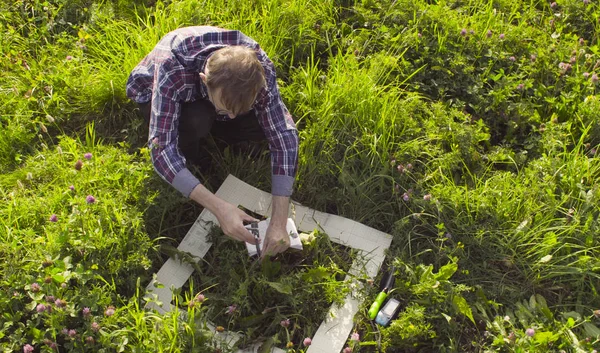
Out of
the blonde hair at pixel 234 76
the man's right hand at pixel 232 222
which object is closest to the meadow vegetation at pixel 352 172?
the man's right hand at pixel 232 222

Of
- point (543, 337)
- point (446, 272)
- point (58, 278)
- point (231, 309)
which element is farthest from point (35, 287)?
point (543, 337)

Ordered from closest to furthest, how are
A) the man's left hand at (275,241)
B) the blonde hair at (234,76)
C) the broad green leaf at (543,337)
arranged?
the blonde hair at (234,76) → the broad green leaf at (543,337) → the man's left hand at (275,241)

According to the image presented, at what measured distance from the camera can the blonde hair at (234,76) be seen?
227 cm

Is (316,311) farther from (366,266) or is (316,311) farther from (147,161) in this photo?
(147,161)

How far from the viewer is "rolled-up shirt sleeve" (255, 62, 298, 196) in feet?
8.71

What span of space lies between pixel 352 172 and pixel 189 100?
0.95m

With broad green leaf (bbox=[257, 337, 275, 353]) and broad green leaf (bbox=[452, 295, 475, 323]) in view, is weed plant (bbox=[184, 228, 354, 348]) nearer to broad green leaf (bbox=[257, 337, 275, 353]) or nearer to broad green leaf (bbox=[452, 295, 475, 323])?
broad green leaf (bbox=[257, 337, 275, 353])

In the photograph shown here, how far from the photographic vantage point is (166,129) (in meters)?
2.49

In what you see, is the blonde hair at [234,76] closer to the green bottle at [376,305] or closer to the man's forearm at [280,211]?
the man's forearm at [280,211]

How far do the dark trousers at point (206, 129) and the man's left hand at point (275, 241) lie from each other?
0.55 m

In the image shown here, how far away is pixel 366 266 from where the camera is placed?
2852 mm

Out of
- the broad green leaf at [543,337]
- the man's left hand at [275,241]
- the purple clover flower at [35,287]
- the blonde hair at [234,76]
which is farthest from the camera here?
the man's left hand at [275,241]

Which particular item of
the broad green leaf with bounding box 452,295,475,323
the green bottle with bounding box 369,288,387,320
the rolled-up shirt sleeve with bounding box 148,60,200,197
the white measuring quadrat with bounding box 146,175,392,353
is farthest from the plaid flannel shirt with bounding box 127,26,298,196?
the broad green leaf with bounding box 452,295,475,323

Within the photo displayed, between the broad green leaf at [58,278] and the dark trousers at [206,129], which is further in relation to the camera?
the dark trousers at [206,129]
